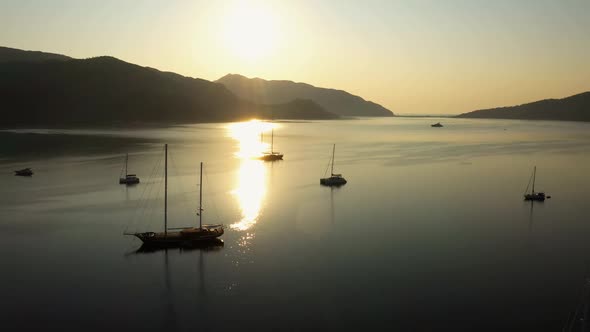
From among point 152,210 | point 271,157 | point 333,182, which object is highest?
point 271,157

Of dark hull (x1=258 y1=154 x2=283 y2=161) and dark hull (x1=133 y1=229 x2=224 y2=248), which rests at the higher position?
dark hull (x1=258 y1=154 x2=283 y2=161)

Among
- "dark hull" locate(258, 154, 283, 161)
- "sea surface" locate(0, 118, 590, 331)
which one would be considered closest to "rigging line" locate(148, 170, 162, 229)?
"sea surface" locate(0, 118, 590, 331)

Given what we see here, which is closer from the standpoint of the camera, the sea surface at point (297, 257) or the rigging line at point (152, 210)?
the sea surface at point (297, 257)

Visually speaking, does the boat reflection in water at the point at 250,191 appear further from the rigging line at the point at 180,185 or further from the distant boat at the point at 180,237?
the rigging line at the point at 180,185

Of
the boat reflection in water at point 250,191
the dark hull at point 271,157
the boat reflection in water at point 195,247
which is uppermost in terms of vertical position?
the dark hull at point 271,157

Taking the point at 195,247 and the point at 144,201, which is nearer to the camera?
the point at 195,247

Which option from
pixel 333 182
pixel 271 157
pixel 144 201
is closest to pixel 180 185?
pixel 144 201

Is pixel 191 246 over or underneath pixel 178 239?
underneath

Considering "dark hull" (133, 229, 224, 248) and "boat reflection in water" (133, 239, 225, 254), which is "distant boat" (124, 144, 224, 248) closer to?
"dark hull" (133, 229, 224, 248)

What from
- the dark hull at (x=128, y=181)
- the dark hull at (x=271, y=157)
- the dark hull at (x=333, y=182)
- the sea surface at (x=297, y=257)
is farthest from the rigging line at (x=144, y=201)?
the dark hull at (x=271, y=157)

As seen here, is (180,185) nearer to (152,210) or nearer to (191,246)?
(152,210)
